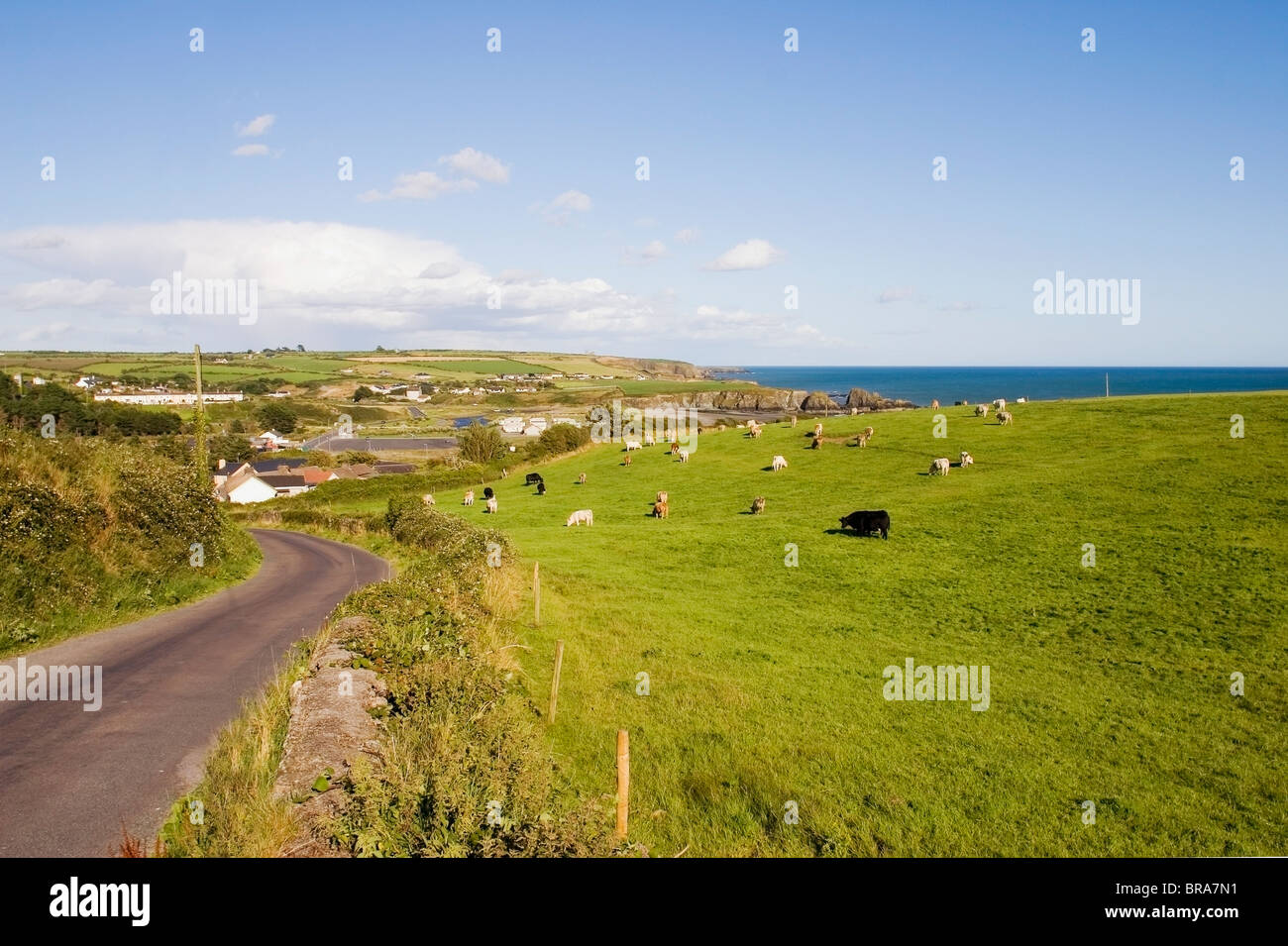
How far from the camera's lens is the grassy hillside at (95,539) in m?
19.6

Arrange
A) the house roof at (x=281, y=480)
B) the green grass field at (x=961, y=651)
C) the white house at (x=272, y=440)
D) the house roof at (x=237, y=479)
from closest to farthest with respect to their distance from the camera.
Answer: the green grass field at (x=961, y=651) → the house roof at (x=237, y=479) → the house roof at (x=281, y=480) → the white house at (x=272, y=440)

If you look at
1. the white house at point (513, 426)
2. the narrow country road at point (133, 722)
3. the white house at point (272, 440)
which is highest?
the white house at point (513, 426)

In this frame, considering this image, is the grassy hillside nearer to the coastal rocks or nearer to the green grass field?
the green grass field

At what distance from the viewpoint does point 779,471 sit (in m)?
48.8

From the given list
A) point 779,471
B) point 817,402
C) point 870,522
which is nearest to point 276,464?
point 779,471

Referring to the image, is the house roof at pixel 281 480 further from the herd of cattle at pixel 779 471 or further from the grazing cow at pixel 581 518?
the grazing cow at pixel 581 518

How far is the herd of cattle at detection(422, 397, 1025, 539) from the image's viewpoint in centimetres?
3331

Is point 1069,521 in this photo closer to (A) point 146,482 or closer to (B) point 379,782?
(B) point 379,782

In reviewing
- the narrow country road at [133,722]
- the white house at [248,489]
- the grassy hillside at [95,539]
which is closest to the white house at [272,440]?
the white house at [248,489]

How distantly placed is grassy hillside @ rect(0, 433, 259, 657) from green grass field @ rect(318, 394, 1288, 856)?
41.4ft

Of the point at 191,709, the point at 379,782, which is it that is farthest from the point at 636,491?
the point at 379,782

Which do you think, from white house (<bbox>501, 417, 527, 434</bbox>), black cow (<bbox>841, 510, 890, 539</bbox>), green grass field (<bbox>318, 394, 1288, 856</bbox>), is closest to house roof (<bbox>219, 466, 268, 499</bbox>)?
green grass field (<bbox>318, 394, 1288, 856</bbox>)
